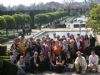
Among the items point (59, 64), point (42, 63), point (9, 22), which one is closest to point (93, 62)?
point (59, 64)

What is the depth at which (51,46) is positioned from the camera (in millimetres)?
15945

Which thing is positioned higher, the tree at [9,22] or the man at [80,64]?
the man at [80,64]

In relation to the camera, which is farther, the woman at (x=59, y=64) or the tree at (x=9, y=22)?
the tree at (x=9, y=22)

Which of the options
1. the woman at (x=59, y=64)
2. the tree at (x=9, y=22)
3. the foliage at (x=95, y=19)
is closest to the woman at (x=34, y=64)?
the woman at (x=59, y=64)

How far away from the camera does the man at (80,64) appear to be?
1483cm

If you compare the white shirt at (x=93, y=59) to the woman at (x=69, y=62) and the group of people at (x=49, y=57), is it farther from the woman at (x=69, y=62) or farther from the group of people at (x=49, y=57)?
the woman at (x=69, y=62)

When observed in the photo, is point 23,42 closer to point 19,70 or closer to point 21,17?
point 19,70

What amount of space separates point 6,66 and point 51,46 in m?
2.77

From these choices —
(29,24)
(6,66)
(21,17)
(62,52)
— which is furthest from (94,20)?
(29,24)

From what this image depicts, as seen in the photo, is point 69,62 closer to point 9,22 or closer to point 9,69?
point 9,69

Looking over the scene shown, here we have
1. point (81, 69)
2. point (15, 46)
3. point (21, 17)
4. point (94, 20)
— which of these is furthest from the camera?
point (21, 17)

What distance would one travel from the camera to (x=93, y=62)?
50.0 feet

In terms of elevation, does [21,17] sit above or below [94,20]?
below

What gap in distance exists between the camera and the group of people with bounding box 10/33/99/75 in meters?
15.1
